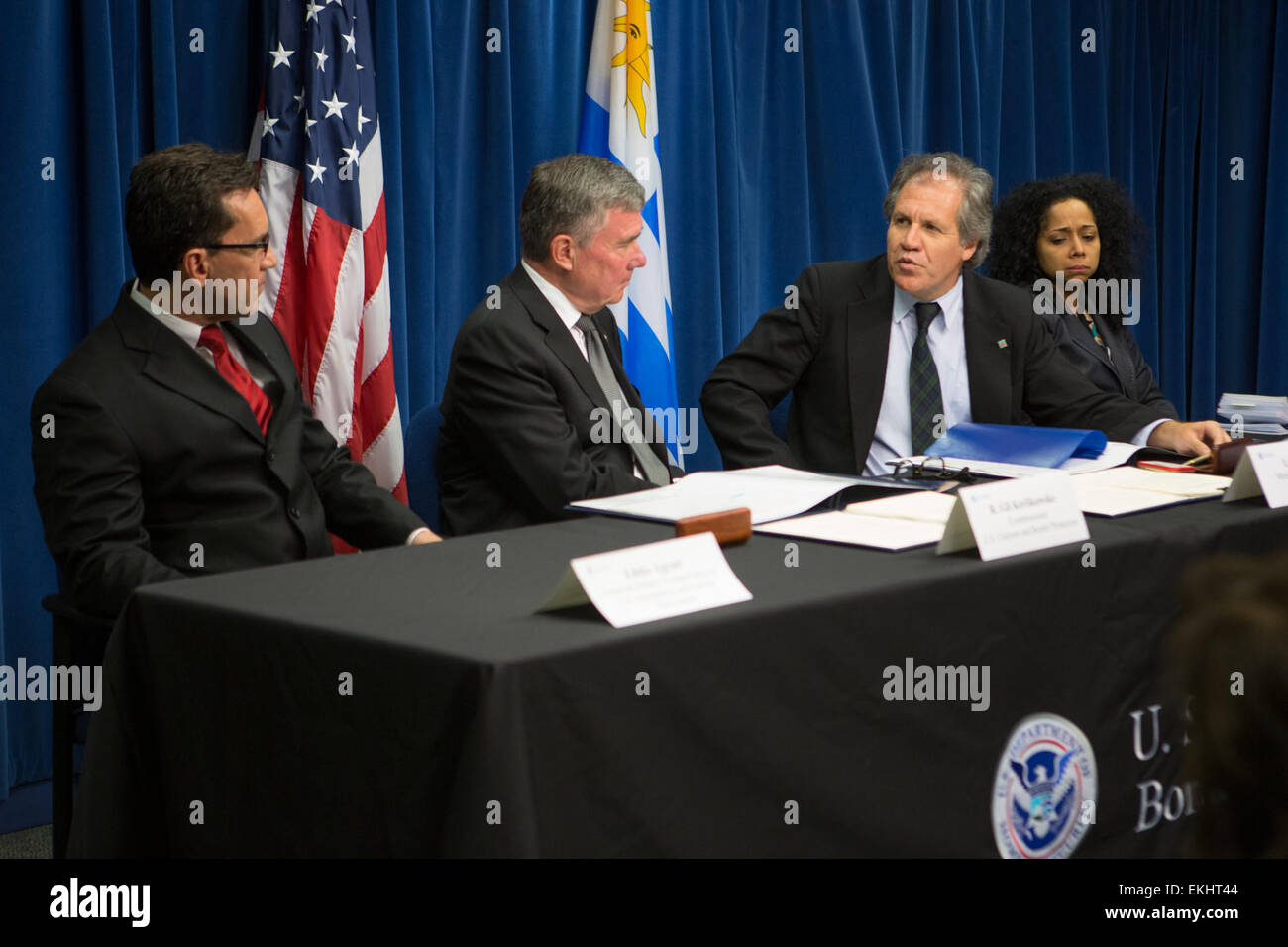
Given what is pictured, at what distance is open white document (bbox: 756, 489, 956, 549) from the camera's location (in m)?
1.83

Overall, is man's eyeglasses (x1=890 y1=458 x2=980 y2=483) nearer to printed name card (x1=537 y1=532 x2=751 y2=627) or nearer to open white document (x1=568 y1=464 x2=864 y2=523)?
open white document (x1=568 y1=464 x2=864 y2=523)

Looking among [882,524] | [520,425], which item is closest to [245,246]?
[520,425]

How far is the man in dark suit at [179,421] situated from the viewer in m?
2.09

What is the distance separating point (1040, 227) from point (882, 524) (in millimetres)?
2538

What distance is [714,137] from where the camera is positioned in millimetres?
4520

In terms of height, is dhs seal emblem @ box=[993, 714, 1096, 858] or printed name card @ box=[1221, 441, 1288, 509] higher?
printed name card @ box=[1221, 441, 1288, 509]

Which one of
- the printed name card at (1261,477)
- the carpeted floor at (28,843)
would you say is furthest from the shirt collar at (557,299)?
the carpeted floor at (28,843)

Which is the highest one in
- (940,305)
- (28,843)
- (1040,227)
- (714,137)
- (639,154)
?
(714,137)

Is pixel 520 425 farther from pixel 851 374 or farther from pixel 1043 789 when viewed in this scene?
pixel 1043 789

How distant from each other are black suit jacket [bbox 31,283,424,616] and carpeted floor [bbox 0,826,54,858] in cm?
113

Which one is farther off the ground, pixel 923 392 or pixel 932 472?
pixel 923 392

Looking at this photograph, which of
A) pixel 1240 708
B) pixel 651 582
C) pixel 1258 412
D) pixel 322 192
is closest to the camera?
pixel 1240 708

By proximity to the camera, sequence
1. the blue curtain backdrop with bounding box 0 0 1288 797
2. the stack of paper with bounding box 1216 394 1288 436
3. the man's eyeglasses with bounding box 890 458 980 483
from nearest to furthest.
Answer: the man's eyeglasses with bounding box 890 458 980 483, the blue curtain backdrop with bounding box 0 0 1288 797, the stack of paper with bounding box 1216 394 1288 436

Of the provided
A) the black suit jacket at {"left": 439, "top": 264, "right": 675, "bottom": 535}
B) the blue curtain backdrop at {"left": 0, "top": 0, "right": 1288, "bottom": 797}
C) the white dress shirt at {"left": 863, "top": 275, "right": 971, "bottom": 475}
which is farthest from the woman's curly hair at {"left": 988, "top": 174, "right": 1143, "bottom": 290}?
the black suit jacket at {"left": 439, "top": 264, "right": 675, "bottom": 535}
